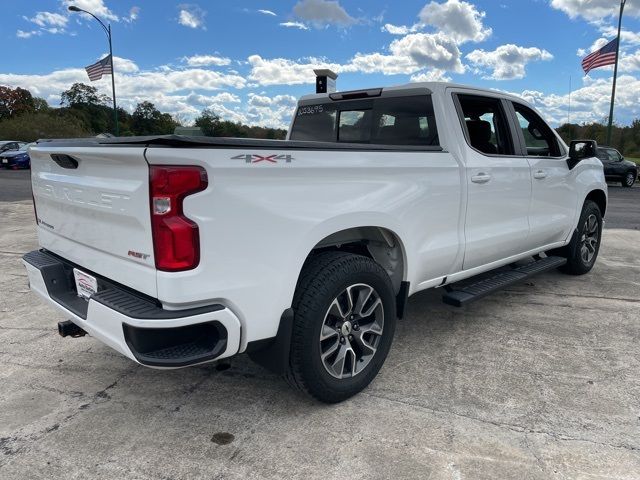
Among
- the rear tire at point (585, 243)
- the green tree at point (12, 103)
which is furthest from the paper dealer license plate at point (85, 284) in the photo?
the green tree at point (12, 103)

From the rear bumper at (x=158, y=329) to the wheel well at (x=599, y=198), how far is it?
4860 mm

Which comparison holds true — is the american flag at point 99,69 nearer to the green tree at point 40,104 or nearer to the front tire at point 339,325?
the front tire at point 339,325

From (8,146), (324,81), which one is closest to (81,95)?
(8,146)

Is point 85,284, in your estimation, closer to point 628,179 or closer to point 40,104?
point 628,179

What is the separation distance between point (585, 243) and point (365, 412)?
409 cm

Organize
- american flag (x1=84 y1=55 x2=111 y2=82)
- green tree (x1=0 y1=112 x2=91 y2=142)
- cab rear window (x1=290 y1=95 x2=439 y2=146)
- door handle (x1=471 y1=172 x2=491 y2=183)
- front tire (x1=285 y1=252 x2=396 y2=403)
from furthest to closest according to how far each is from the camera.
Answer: green tree (x1=0 y1=112 x2=91 y2=142) → american flag (x1=84 y1=55 x2=111 y2=82) → cab rear window (x1=290 y1=95 x2=439 y2=146) → door handle (x1=471 y1=172 x2=491 y2=183) → front tire (x1=285 y1=252 x2=396 y2=403)

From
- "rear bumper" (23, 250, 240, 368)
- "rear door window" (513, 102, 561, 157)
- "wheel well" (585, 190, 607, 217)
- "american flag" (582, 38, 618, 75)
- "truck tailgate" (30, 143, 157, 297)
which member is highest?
"american flag" (582, 38, 618, 75)

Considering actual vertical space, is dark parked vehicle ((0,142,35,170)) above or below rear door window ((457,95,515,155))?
below

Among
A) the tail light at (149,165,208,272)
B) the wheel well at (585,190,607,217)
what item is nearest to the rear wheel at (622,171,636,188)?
the wheel well at (585,190,607,217)

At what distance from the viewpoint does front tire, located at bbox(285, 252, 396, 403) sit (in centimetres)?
268

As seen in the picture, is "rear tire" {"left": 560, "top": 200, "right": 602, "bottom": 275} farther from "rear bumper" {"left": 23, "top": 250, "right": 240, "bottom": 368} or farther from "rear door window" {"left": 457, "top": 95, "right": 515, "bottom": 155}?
"rear bumper" {"left": 23, "top": 250, "right": 240, "bottom": 368}

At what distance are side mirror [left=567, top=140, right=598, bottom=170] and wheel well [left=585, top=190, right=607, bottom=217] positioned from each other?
815mm

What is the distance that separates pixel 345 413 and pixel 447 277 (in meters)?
1.39

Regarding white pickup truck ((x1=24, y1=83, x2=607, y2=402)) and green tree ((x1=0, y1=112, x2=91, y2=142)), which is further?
green tree ((x1=0, y1=112, x2=91, y2=142))
